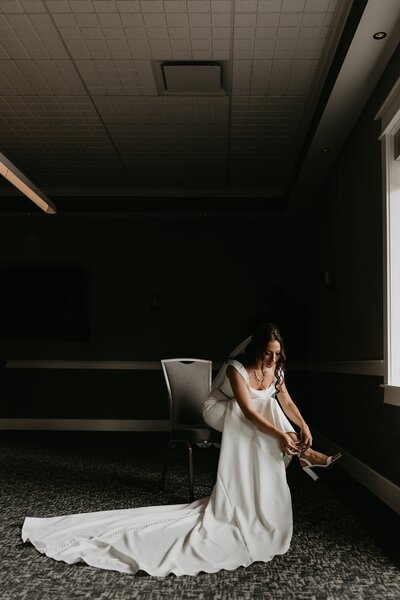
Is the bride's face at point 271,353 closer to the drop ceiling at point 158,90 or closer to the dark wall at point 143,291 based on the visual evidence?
the drop ceiling at point 158,90

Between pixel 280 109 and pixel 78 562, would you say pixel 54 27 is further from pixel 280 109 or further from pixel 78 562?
pixel 78 562

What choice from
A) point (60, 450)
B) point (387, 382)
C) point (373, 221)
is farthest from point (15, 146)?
point (387, 382)

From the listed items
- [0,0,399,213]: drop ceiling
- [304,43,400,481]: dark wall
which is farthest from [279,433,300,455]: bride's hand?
[0,0,399,213]: drop ceiling

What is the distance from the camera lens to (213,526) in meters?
2.69

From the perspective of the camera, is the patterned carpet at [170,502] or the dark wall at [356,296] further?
the dark wall at [356,296]

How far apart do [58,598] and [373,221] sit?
3.12 m

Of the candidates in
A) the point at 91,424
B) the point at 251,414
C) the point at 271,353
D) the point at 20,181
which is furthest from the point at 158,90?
the point at 91,424

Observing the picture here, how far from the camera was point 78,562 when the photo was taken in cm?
243

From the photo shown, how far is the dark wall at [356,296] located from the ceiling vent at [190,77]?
112 centimetres

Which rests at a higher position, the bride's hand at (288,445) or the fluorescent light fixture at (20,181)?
the fluorescent light fixture at (20,181)

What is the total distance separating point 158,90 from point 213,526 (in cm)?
321

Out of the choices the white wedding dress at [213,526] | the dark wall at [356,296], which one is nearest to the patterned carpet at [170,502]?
the white wedding dress at [213,526]

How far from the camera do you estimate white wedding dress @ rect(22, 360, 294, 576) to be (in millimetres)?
2432

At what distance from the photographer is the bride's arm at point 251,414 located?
9.09 ft
